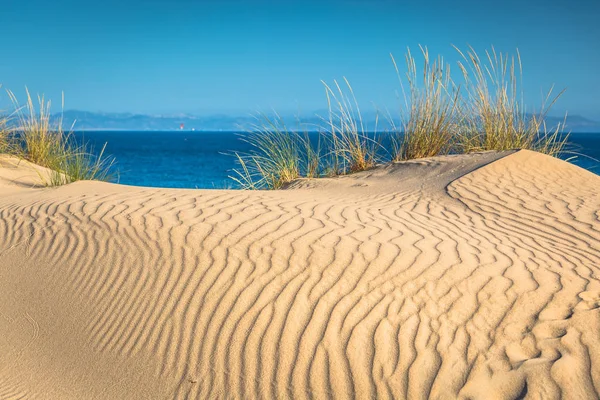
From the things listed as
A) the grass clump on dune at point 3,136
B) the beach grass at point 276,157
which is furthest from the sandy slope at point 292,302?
the grass clump on dune at point 3,136

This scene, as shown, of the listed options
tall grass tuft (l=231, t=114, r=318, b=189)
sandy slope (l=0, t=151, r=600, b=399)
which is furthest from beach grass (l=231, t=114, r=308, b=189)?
sandy slope (l=0, t=151, r=600, b=399)

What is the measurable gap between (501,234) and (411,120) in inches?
166

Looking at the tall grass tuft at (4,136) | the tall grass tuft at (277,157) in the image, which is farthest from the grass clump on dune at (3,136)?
the tall grass tuft at (277,157)

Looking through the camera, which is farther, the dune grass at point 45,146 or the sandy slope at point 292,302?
the dune grass at point 45,146

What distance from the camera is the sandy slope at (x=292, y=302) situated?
2932 millimetres

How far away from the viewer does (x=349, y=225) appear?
4.54 m

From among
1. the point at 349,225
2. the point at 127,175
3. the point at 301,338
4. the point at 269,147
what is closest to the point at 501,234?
the point at 349,225

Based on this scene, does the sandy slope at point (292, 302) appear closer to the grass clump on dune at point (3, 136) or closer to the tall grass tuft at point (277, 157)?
the tall grass tuft at point (277, 157)

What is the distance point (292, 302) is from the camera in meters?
3.44

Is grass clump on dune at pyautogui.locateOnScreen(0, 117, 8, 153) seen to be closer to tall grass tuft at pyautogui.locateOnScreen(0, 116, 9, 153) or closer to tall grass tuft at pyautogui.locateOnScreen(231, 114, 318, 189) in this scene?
tall grass tuft at pyautogui.locateOnScreen(0, 116, 9, 153)

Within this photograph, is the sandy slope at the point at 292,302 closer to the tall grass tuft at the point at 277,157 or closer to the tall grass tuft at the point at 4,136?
the tall grass tuft at the point at 277,157

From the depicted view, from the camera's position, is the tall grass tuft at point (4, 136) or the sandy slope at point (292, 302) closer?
the sandy slope at point (292, 302)

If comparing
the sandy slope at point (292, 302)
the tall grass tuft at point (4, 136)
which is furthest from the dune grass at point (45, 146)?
the sandy slope at point (292, 302)

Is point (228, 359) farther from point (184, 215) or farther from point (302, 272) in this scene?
point (184, 215)
